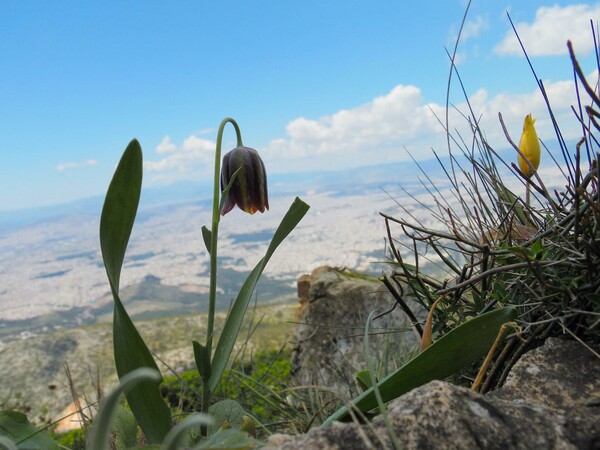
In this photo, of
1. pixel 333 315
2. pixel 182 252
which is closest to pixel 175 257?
pixel 182 252

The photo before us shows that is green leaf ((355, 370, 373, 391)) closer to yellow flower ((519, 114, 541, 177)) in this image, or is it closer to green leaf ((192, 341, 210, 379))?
green leaf ((192, 341, 210, 379))

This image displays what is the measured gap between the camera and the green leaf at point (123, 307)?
0.94 m

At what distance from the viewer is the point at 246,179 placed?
142 cm

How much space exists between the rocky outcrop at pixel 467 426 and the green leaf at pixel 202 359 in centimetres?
Answer: 50

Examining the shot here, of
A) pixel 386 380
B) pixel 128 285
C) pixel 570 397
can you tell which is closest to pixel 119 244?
pixel 386 380

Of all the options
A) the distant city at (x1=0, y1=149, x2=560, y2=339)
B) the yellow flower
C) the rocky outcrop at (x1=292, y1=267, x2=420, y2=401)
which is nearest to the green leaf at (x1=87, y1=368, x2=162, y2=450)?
the yellow flower

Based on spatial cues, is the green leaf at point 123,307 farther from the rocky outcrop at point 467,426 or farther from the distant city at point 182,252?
the distant city at point 182,252

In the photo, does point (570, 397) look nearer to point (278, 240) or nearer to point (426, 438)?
point (426, 438)

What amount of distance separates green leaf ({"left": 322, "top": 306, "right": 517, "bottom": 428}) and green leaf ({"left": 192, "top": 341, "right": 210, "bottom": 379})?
16.0 inches

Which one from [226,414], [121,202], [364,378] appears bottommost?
[226,414]

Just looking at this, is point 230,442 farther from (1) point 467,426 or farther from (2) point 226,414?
(2) point 226,414

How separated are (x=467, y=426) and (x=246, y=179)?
978mm

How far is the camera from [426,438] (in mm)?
569

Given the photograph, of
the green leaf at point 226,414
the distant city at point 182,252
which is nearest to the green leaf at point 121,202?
the green leaf at point 226,414
